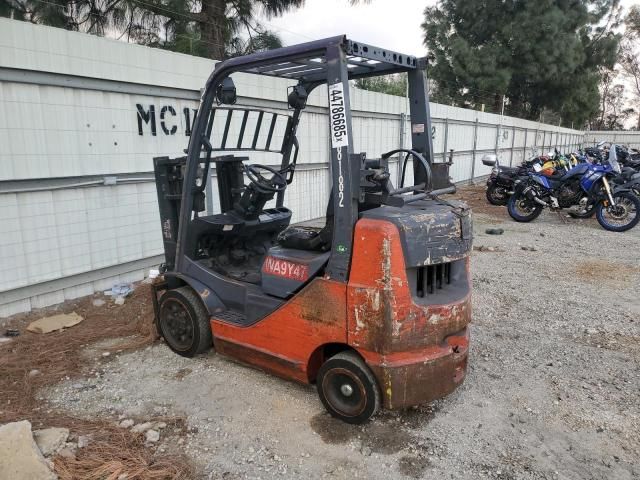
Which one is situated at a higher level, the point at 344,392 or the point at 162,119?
the point at 162,119

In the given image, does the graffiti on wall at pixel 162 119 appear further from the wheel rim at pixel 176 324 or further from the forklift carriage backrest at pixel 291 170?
the wheel rim at pixel 176 324

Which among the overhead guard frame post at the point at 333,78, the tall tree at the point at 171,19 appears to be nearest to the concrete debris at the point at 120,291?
the overhead guard frame post at the point at 333,78

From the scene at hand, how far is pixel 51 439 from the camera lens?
2766mm

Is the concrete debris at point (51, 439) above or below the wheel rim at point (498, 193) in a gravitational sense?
below

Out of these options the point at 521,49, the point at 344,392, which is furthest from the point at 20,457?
the point at 521,49

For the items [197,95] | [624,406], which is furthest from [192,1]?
[624,406]

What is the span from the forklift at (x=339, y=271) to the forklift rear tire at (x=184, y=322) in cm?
1

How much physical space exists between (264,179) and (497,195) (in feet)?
33.5

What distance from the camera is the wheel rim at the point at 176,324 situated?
154 inches

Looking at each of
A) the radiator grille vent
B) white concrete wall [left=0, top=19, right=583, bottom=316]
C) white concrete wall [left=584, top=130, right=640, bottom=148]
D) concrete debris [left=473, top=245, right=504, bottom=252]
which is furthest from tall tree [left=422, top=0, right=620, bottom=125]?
A: the radiator grille vent

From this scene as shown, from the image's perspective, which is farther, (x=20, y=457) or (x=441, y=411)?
(x=441, y=411)

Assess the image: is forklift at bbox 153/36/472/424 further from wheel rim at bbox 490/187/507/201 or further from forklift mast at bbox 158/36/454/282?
wheel rim at bbox 490/187/507/201

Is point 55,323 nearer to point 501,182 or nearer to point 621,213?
point 621,213

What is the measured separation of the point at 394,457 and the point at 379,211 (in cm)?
148
